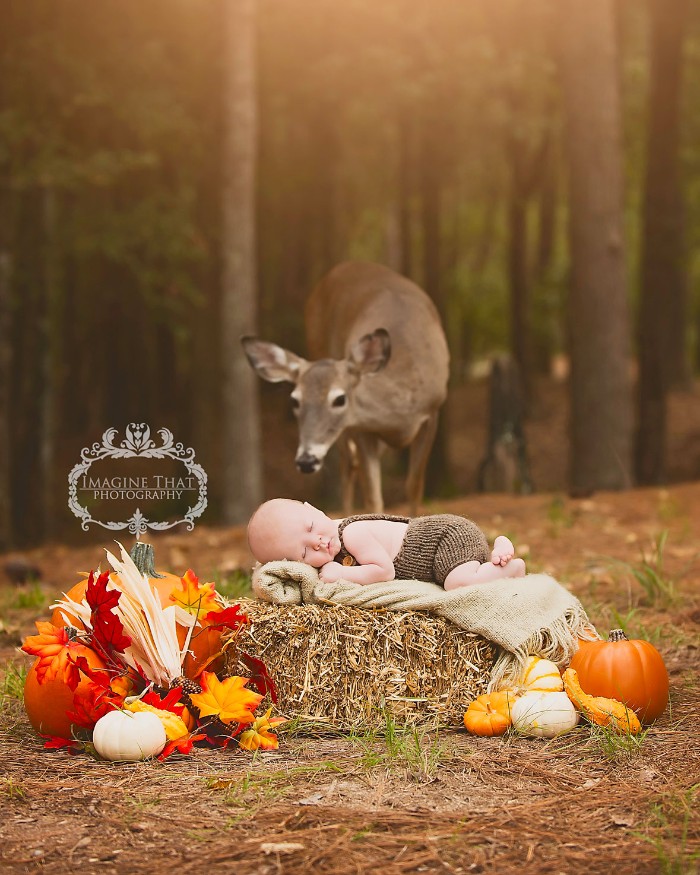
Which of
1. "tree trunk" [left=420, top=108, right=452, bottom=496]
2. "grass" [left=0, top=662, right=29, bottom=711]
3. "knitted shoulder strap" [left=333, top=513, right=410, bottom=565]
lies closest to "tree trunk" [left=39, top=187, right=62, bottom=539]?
"tree trunk" [left=420, top=108, right=452, bottom=496]

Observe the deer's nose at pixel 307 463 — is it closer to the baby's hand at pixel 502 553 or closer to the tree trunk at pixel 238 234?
the baby's hand at pixel 502 553

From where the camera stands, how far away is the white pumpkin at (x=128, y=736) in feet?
12.7

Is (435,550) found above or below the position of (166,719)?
above

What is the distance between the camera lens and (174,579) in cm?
468

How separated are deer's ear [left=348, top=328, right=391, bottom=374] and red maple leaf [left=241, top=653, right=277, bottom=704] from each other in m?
3.15

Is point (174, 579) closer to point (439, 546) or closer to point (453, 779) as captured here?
point (439, 546)

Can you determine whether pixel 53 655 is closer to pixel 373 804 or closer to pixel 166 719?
pixel 166 719

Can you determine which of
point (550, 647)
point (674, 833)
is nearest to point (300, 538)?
point (550, 647)

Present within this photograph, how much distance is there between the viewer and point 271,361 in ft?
23.3

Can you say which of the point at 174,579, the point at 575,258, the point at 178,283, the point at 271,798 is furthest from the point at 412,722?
the point at 178,283

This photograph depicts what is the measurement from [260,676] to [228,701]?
0.22 m

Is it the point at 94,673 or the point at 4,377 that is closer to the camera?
the point at 94,673

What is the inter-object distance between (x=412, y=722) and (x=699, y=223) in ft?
69.2

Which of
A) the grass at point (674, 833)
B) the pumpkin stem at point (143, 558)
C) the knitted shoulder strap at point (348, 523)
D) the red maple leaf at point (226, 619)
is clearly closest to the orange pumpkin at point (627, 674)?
the grass at point (674, 833)
